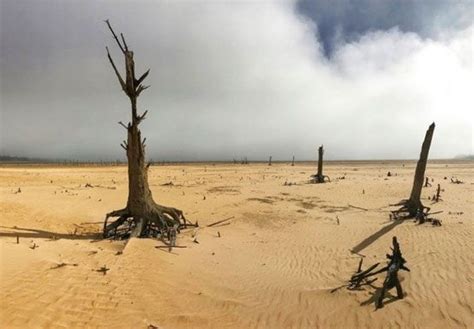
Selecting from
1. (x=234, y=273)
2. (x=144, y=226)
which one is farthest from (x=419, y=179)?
(x=144, y=226)

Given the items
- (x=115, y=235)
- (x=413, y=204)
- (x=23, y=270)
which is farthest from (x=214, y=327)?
(x=413, y=204)

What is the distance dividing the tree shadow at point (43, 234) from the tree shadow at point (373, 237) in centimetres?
858

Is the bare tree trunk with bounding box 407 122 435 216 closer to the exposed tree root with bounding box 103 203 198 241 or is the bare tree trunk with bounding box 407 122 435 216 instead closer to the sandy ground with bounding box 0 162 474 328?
the sandy ground with bounding box 0 162 474 328

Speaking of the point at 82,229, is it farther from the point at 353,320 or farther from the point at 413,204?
the point at 413,204

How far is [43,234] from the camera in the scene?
12297 millimetres

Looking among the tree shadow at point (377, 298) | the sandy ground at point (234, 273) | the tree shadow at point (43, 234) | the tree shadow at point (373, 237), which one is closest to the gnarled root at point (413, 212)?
the sandy ground at point (234, 273)

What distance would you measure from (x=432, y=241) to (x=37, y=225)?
46.3ft

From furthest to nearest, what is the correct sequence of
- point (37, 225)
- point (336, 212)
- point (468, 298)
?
point (336, 212) → point (37, 225) → point (468, 298)

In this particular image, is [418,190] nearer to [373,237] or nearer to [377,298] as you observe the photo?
[373,237]

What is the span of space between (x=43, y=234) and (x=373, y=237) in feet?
37.4

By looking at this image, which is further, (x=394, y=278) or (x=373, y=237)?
(x=373, y=237)

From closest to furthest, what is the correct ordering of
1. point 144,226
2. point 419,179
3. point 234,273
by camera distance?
point 234,273 < point 144,226 < point 419,179

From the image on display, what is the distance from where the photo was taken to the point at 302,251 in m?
12.0

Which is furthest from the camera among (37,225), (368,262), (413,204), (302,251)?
(413,204)
